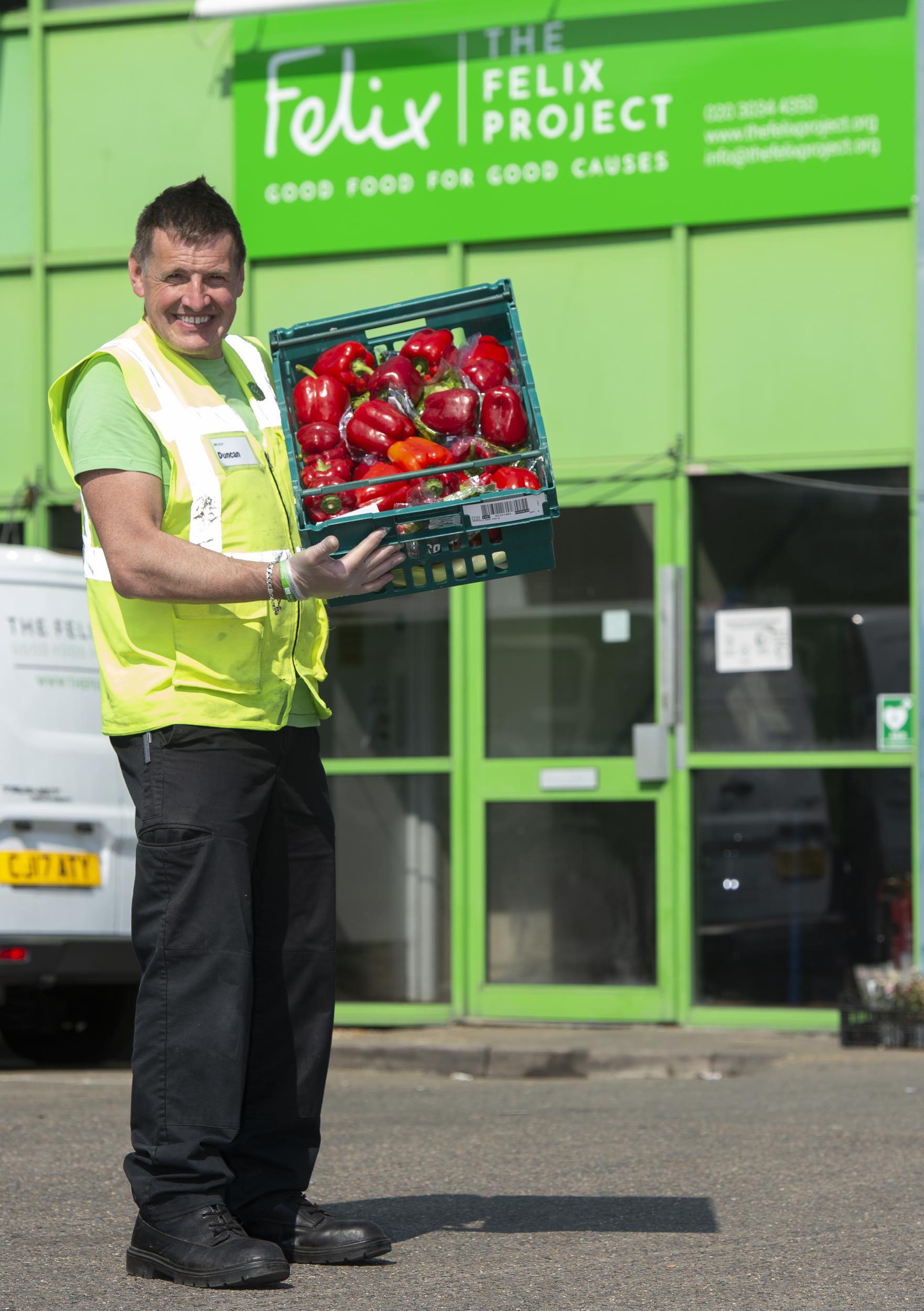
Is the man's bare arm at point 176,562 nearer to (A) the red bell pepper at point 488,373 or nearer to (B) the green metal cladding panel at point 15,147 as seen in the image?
(A) the red bell pepper at point 488,373

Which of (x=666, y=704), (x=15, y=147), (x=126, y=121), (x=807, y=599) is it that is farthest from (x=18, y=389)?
(x=807, y=599)

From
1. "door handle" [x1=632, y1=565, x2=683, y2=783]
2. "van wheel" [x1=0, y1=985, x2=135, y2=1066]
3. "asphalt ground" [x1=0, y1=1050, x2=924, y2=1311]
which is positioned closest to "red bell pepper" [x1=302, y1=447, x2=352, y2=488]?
"asphalt ground" [x1=0, y1=1050, x2=924, y2=1311]

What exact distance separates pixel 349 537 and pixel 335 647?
7081 mm

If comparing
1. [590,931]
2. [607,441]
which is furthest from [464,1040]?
[607,441]

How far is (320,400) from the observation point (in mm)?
3938

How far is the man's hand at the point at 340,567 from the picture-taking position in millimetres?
3680

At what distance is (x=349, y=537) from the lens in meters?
3.73

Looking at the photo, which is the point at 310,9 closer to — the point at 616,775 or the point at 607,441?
the point at 607,441

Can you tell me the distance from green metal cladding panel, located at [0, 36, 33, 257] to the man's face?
299 inches

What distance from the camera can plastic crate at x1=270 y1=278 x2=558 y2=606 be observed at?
3.75m

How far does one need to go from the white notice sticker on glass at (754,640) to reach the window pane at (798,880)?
0.54 m

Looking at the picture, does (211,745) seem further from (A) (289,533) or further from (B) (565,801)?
(B) (565,801)

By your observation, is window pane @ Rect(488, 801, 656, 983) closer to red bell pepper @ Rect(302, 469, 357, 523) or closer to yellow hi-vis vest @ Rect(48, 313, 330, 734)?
yellow hi-vis vest @ Rect(48, 313, 330, 734)

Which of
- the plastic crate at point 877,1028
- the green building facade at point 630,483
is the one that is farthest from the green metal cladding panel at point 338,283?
the plastic crate at point 877,1028
